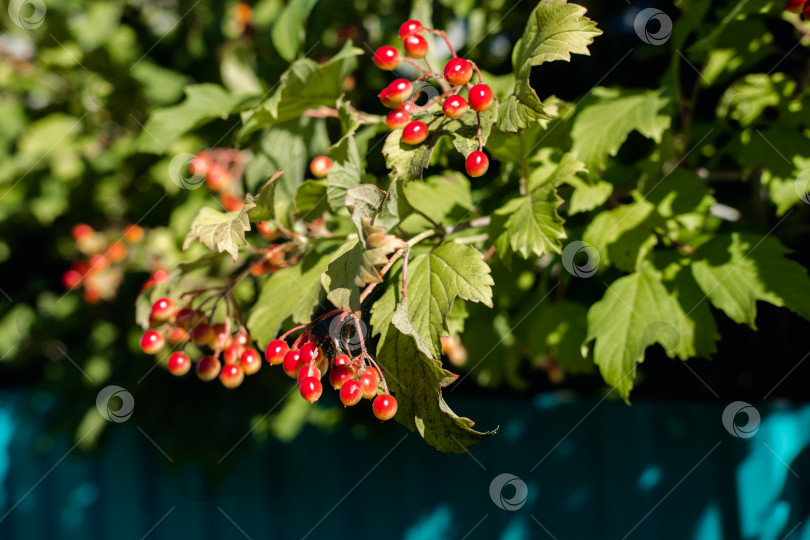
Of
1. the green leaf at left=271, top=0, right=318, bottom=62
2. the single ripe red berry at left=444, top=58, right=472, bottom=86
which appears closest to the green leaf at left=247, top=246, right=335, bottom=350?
the single ripe red berry at left=444, top=58, right=472, bottom=86

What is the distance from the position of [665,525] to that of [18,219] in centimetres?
260

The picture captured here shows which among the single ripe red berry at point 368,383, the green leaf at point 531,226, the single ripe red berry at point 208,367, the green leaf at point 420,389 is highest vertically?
the green leaf at point 531,226

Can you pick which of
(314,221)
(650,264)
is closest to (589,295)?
(650,264)

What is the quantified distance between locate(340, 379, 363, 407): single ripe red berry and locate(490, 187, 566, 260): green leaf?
32 centimetres

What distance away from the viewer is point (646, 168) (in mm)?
1215

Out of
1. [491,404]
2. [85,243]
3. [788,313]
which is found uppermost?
[788,313]

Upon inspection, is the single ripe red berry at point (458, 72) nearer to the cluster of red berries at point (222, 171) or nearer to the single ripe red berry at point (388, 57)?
the single ripe red berry at point (388, 57)

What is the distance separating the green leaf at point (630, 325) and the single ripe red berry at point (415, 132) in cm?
48

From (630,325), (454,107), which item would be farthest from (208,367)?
(630,325)

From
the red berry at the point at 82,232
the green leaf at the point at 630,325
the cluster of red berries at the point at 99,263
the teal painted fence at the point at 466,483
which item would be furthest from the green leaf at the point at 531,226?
the red berry at the point at 82,232

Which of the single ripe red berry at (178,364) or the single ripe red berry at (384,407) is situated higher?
the single ripe red berry at (384,407)

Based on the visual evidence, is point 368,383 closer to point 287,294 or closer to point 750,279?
point 287,294

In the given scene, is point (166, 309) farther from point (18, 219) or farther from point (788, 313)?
point (18, 219)

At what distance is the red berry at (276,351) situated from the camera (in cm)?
99
